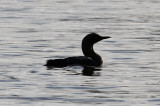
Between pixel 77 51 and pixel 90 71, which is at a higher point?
pixel 90 71

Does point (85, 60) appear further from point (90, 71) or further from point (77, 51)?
point (77, 51)

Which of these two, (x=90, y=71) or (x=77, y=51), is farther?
(x=77, y=51)

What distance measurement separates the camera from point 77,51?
22734 millimetres

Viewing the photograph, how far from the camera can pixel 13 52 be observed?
21531 millimetres

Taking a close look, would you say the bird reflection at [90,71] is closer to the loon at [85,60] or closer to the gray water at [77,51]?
the gray water at [77,51]

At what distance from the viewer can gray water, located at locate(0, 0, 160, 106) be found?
48.1 ft

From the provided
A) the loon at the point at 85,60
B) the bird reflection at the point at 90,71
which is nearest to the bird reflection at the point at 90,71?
the bird reflection at the point at 90,71

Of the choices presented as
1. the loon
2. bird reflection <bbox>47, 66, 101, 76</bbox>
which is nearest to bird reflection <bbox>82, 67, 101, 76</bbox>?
bird reflection <bbox>47, 66, 101, 76</bbox>

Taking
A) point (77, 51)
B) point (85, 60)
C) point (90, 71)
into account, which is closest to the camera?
point (90, 71)

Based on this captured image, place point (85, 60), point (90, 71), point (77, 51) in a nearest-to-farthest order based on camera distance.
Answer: point (90, 71)
point (85, 60)
point (77, 51)

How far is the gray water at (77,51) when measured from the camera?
14656mm

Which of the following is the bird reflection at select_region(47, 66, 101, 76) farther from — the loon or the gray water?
the loon

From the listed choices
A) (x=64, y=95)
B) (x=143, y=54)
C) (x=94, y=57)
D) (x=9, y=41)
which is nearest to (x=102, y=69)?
(x=94, y=57)

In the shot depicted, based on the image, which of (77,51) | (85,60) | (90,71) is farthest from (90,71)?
(77,51)
